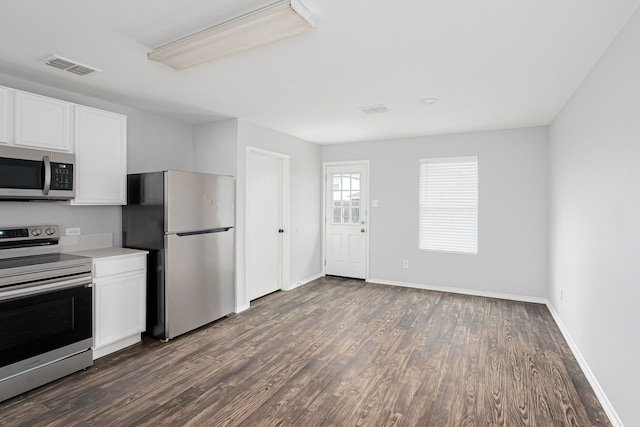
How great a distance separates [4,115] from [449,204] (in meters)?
5.17

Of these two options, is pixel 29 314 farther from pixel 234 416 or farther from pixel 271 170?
pixel 271 170

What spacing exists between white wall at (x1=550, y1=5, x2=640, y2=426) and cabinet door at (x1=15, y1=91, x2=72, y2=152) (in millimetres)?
4090

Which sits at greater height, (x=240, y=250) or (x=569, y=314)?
(x=240, y=250)

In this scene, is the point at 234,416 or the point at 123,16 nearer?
the point at 123,16

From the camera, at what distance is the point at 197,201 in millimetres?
3693

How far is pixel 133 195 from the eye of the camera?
3613 mm

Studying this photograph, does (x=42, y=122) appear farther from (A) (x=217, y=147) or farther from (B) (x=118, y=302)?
(A) (x=217, y=147)

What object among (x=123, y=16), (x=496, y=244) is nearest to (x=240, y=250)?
(x=123, y=16)

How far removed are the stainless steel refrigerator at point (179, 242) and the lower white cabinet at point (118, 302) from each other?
17 cm

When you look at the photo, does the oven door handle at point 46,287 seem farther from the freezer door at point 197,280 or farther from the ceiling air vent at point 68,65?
the ceiling air vent at point 68,65

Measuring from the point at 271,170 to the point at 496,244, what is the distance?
11.3 feet

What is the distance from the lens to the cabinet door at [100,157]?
122 inches

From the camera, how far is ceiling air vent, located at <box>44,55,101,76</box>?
8.35 ft

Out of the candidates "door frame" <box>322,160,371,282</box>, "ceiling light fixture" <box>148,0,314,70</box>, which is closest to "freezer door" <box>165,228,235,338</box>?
"ceiling light fixture" <box>148,0,314,70</box>
